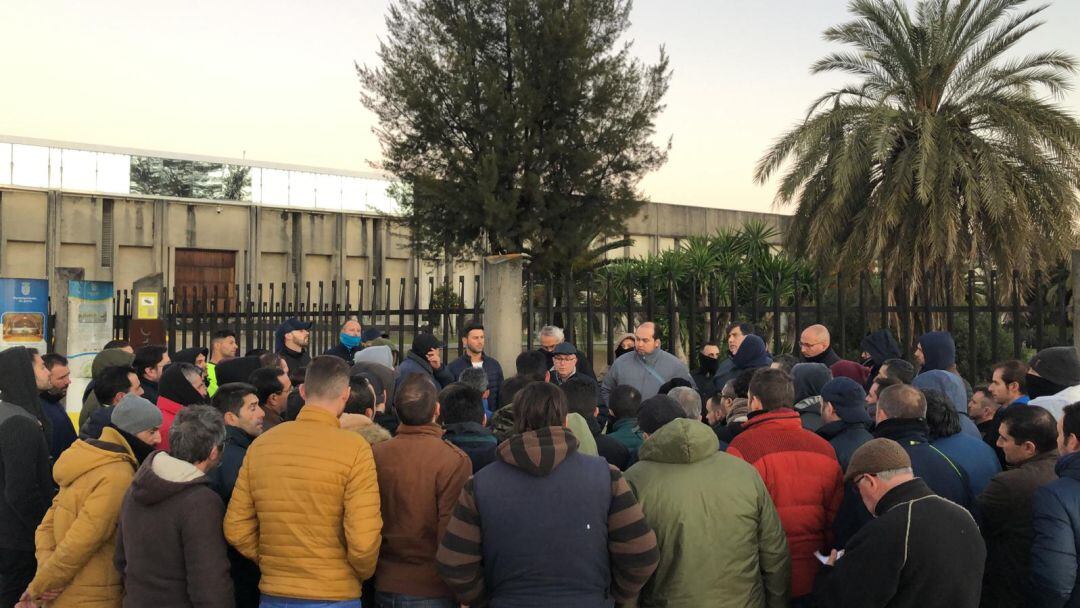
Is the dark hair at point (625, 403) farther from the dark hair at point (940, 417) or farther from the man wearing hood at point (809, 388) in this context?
the dark hair at point (940, 417)

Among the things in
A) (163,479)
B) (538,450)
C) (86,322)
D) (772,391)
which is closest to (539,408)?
(538,450)

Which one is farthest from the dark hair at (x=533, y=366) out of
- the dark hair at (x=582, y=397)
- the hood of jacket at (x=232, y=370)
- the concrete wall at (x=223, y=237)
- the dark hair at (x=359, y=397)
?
the concrete wall at (x=223, y=237)

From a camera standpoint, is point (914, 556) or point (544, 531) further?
point (544, 531)

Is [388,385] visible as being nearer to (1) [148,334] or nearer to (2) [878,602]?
(2) [878,602]

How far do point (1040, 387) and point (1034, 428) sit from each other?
4.67ft

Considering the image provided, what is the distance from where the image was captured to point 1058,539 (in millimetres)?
3383

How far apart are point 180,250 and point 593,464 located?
3716 centimetres

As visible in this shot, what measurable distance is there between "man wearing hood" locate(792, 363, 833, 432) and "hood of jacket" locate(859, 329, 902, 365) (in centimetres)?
196

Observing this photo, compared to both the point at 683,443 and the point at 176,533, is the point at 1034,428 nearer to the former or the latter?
the point at 683,443

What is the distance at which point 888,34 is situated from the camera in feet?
54.1

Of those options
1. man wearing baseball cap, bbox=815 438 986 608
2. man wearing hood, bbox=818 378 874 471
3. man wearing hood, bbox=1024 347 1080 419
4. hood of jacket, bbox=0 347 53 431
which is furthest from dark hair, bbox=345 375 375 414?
man wearing hood, bbox=1024 347 1080 419

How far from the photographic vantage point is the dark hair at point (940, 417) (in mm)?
4102

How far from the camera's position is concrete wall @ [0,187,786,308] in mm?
33781

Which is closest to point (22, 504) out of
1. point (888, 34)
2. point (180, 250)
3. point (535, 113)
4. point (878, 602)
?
point (878, 602)
